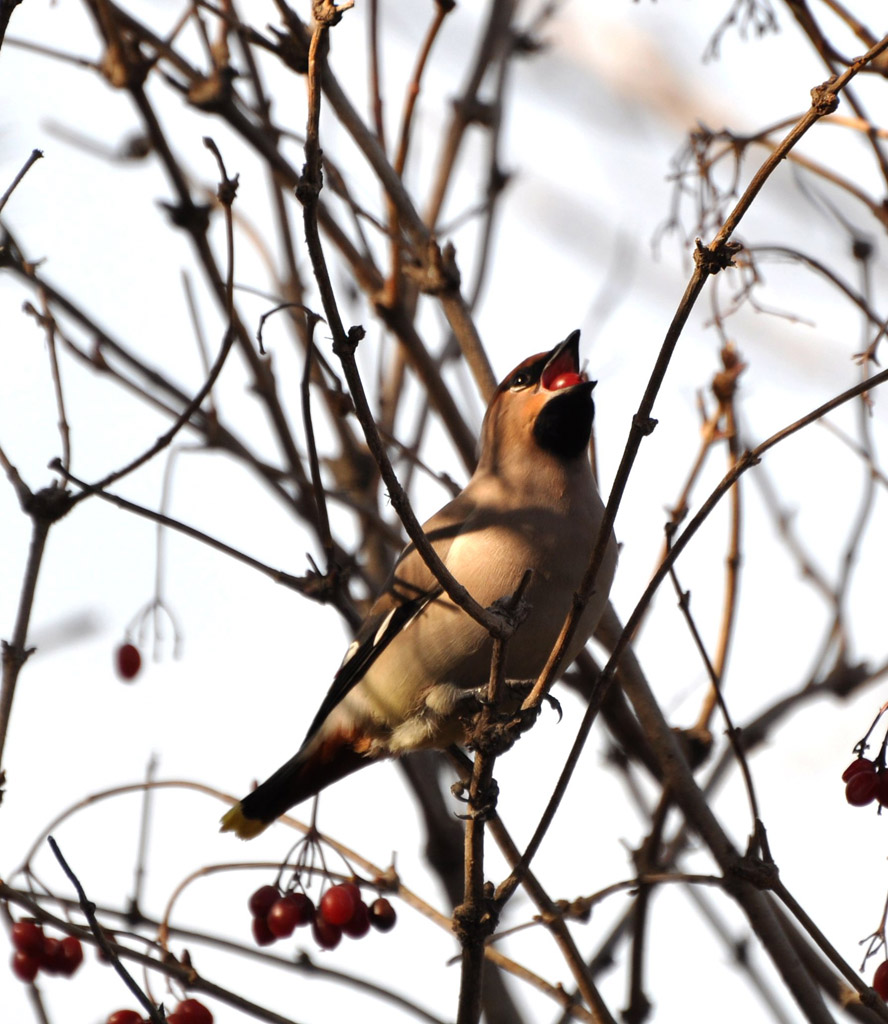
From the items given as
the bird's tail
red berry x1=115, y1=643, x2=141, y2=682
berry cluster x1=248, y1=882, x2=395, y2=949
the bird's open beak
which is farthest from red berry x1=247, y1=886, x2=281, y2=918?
the bird's open beak

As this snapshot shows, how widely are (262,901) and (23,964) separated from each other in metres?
0.61

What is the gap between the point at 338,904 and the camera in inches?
141

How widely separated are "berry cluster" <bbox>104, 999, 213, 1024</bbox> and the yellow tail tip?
0.87 meters

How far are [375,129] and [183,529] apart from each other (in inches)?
69.8

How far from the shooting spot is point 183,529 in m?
3.36

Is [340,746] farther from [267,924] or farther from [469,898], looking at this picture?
[469,898]

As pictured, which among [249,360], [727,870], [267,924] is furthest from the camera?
[249,360]

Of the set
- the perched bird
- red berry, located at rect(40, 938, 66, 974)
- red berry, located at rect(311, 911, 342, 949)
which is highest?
the perched bird

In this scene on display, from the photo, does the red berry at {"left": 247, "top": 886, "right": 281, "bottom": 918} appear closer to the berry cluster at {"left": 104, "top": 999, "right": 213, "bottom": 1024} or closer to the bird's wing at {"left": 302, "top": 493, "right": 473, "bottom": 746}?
the berry cluster at {"left": 104, "top": 999, "right": 213, "bottom": 1024}

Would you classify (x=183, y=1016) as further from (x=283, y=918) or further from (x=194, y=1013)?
(x=283, y=918)

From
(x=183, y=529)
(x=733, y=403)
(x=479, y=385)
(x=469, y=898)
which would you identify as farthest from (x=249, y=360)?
(x=469, y=898)

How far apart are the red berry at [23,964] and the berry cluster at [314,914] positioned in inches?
21.6

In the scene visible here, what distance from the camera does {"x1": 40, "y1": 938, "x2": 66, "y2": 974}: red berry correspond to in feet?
11.7

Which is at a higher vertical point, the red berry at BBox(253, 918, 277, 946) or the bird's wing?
the bird's wing
